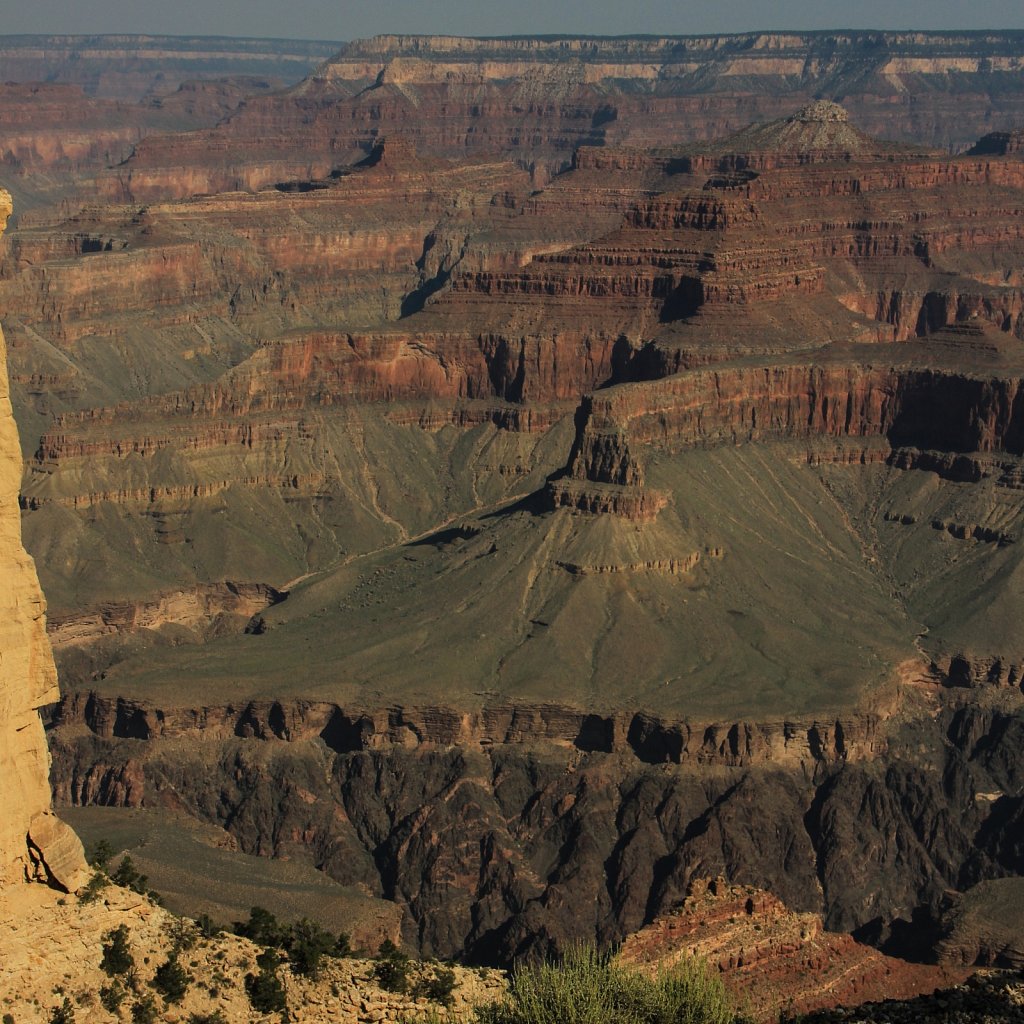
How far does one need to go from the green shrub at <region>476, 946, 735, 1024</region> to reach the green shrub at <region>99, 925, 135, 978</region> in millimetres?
7653

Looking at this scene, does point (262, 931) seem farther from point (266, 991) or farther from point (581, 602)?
point (581, 602)

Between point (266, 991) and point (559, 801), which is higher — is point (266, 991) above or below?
above

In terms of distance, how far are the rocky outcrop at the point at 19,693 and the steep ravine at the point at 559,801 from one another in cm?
5316

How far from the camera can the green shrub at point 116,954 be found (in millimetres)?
39062

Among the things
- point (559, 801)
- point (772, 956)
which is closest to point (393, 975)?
point (772, 956)

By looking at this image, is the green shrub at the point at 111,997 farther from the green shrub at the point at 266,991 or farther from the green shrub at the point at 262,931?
the green shrub at the point at 262,931

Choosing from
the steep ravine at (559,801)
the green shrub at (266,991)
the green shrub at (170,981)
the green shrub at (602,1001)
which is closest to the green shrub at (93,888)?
the green shrub at (170,981)

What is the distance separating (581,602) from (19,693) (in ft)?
234

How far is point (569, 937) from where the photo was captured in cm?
8631

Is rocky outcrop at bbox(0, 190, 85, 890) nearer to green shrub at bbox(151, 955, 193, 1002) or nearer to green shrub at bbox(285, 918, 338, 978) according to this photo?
green shrub at bbox(151, 955, 193, 1002)

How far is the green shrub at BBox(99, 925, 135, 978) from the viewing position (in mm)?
39062

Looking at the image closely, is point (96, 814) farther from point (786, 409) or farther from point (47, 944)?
point (786, 409)

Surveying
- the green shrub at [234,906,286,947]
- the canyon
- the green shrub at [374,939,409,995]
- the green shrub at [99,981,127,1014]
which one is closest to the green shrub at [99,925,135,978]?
the green shrub at [99,981,127,1014]

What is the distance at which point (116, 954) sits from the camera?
1539 inches
